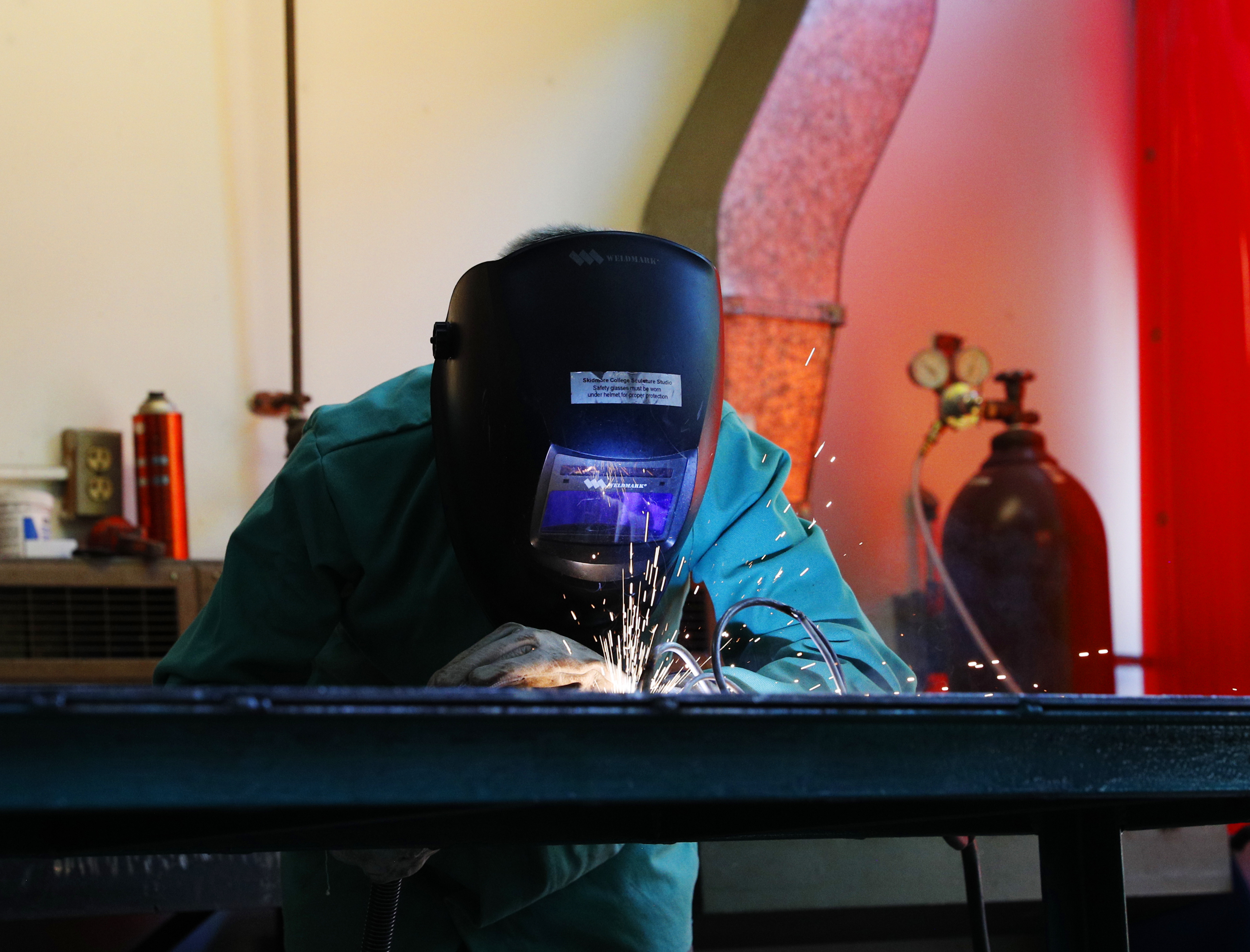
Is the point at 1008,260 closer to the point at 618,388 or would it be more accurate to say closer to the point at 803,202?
the point at 803,202

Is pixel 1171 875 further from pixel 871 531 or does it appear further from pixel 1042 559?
pixel 871 531

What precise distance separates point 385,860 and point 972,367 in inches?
106

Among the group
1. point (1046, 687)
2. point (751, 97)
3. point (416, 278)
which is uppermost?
point (751, 97)

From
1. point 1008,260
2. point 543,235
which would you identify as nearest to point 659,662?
point 543,235

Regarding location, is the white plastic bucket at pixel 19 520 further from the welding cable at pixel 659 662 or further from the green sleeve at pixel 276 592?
the welding cable at pixel 659 662

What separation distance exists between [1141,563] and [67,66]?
315 cm

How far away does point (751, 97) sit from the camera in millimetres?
2756

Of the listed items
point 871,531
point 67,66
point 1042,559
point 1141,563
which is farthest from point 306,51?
point 1141,563

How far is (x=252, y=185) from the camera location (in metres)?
2.71

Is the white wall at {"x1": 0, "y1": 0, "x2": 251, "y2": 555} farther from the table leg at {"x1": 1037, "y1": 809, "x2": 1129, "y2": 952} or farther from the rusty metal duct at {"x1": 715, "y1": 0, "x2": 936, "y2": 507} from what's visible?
the table leg at {"x1": 1037, "y1": 809, "x2": 1129, "y2": 952}

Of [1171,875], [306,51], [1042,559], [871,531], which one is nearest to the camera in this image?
[1171,875]

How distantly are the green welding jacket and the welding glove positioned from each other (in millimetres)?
256

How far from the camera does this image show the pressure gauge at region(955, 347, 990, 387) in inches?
124

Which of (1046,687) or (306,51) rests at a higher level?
(306,51)
